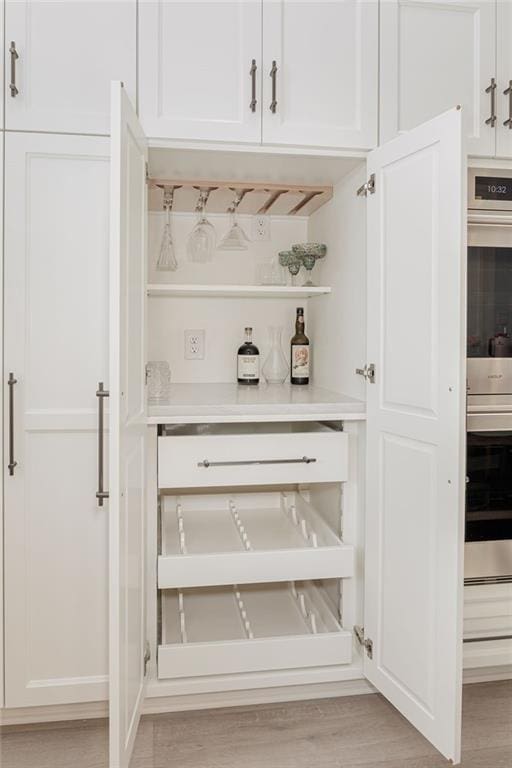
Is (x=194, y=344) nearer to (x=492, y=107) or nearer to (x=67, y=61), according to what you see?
(x=67, y=61)

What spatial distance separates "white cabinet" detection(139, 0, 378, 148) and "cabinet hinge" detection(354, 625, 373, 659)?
1560 mm

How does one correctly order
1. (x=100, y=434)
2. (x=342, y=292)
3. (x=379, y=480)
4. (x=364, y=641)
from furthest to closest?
(x=342, y=292)
(x=364, y=641)
(x=379, y=480)
(x=100, y=434)

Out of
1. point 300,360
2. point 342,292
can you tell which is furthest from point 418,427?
point 300,360

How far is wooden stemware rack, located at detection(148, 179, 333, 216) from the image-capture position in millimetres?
2207

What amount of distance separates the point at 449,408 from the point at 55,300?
1140 mm

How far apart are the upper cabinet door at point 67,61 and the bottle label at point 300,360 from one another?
1.15 metres

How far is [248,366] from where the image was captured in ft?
8.25

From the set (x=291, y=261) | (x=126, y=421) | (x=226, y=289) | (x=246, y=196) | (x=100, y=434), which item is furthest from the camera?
(x=291, y=261)

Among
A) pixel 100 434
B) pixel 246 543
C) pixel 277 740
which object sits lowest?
pixel 277 740

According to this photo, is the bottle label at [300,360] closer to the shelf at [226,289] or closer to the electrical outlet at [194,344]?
the shelf at [226,289]

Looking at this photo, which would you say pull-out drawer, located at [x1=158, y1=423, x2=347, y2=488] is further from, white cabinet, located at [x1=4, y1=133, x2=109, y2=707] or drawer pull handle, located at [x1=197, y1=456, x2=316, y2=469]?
white cabinet, located at [x1=4, y1=133, x2=109, y2=707]

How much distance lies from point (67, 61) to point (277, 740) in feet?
6.83

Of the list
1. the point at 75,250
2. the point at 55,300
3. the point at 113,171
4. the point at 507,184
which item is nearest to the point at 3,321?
the point at 55,300

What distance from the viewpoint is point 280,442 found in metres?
1.98
